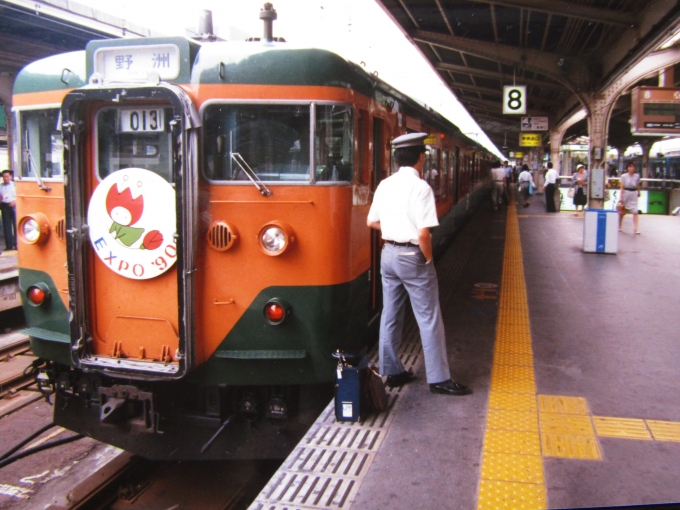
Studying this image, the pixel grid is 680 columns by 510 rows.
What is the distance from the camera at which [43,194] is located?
4.24 metres

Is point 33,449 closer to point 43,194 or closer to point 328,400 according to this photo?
point 43,194

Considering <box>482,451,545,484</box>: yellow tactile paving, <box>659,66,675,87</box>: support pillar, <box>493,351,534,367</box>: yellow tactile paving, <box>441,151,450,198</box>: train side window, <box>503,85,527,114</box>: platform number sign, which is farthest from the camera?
<box>659,66,675,87</box>: support pillar

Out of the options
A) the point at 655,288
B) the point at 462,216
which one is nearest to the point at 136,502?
the point at 655,288

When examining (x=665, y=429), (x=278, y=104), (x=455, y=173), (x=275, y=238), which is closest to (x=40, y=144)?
(x=278, y=104)

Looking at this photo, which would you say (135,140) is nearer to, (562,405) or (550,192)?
(562,405)

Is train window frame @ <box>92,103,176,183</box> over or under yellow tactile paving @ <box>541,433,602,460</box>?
over

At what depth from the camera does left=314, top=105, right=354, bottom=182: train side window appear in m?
3.94

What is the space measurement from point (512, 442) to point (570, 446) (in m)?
0.31

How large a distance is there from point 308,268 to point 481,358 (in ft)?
6.21

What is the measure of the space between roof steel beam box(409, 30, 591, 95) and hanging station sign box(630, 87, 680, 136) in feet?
10.3

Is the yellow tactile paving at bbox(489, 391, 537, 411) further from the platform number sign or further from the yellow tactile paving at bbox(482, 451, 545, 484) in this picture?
Result: the platform number sign

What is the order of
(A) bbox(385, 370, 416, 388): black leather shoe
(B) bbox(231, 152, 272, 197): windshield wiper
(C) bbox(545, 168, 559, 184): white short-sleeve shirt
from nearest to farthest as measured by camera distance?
(B) bbox(231, 152, 272, 197): windshield wiper
(A) bbox(385, 370, 416, 388): black leather shoe
(C) bbox(545, 168, 559, 184): white short-sleeve shirt

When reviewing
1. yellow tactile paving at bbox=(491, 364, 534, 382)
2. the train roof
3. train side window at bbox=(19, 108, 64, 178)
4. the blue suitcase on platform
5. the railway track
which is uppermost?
the train roof

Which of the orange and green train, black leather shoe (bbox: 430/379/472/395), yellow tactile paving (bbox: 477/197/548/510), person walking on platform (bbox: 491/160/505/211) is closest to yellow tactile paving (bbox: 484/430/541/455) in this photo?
yellow tactile paving (bbox: 477/197/548/510)
